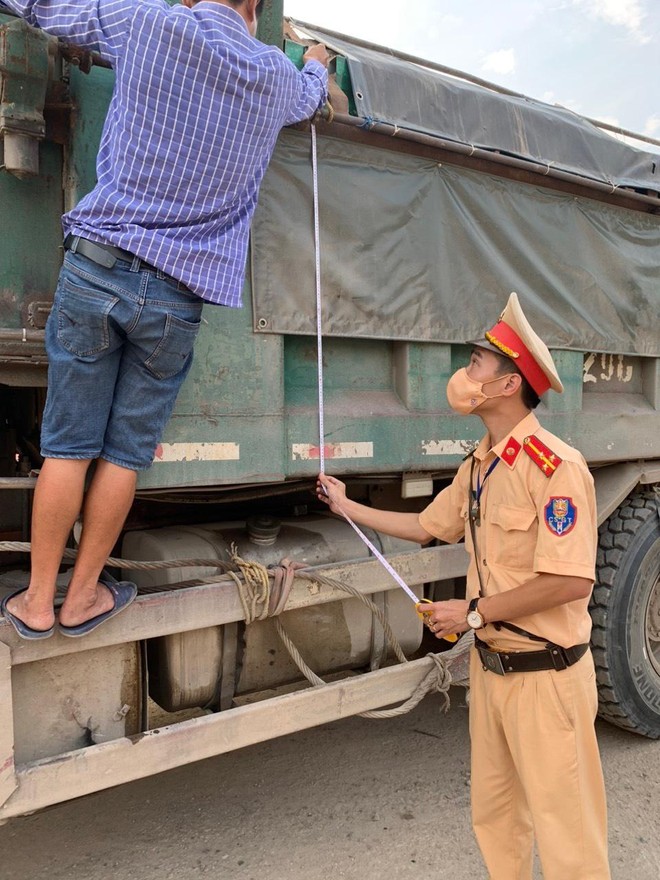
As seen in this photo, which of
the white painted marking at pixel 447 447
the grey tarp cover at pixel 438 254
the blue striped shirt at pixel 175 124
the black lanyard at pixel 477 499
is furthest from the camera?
the white painted marking at pixel 447 447

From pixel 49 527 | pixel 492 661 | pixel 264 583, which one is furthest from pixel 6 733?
pixel 492 661

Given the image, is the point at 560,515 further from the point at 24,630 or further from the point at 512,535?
the point at 24,630

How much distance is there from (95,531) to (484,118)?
230cm

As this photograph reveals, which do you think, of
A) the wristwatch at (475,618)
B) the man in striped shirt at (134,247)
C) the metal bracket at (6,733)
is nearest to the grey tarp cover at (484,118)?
the man in striped shirt at (134,247)

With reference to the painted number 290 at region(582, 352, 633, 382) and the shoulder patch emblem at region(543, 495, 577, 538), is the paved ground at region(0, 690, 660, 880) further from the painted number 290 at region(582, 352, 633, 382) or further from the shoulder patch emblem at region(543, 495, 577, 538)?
the painted number 290 at region(582, 352, 633, 382)

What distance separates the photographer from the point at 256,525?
2840 millimetres

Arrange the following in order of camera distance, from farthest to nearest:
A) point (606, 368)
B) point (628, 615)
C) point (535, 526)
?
point (606, 368) < point (628, 615) < point (535, 526)

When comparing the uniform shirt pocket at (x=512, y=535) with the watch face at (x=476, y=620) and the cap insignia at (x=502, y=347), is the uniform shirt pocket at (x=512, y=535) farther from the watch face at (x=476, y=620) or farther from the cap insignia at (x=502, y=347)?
the cap insignia at (x=502, y=347)

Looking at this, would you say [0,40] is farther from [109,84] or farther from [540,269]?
[540,269]

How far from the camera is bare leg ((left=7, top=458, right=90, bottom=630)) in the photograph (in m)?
1.96

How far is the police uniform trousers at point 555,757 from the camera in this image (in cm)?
209

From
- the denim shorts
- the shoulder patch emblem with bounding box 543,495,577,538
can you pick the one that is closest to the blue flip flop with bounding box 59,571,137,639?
the denim shorts

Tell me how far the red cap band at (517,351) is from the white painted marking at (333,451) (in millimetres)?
743

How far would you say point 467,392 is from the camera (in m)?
2.20
